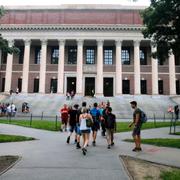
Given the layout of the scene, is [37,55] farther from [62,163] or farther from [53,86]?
[62,163]

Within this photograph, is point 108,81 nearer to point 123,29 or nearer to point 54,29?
point 123,29

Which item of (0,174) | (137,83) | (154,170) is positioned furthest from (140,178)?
(137,83)

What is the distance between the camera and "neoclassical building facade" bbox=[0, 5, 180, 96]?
50125 mm

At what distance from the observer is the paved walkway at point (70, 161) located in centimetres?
757

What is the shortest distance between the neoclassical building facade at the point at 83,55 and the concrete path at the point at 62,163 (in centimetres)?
3681

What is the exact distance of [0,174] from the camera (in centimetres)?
755

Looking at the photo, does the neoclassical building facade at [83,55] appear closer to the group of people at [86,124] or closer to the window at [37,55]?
the window at [37,55]

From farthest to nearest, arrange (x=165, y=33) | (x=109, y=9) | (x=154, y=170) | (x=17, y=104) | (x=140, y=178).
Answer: (x=109, y=9), (x=17, y=104), (x=165, y=33), (x=154, y=170), (x=140, y=178)

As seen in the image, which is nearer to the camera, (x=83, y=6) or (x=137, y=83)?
(x=137, y=83)

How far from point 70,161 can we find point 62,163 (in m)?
0.41

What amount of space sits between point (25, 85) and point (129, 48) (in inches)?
744

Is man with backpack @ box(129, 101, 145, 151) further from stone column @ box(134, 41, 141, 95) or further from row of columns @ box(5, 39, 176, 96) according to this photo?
stone column @ box(134, 41, 141, 95)

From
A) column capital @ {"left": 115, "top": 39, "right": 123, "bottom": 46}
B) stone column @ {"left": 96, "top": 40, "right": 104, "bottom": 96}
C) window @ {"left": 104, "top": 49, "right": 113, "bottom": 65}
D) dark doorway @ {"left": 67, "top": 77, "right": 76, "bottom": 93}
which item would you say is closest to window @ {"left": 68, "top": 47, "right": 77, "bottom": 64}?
dark doorway @ {"left": 67, "top": 77, "right": 76, "bottom": 93}

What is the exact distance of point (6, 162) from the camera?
9.19 metres
